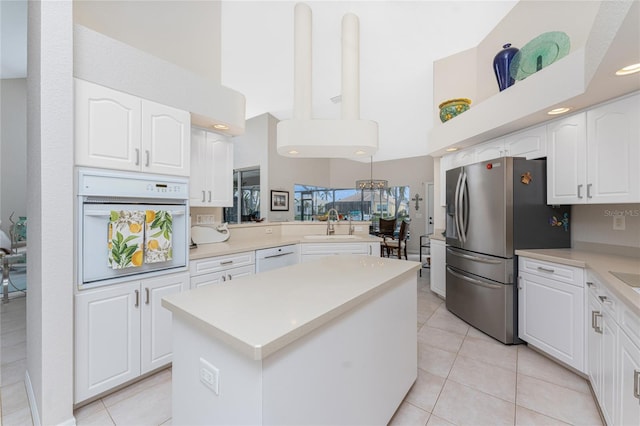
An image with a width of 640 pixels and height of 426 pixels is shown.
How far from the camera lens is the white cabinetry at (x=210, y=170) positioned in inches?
105

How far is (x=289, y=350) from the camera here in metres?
0.91

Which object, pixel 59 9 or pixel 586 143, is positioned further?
pixel 586 143

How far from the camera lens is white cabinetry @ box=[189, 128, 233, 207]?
8.79ft

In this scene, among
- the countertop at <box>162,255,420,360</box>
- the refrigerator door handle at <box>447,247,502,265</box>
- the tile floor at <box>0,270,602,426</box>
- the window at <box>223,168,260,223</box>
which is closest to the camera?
the countertop at <box>162,255,420,360</box>

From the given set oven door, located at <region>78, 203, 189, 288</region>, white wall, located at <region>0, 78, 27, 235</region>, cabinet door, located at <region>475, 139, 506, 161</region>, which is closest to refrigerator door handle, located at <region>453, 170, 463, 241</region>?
cabinet door, located at <region>475, 139, 506, 161</region>

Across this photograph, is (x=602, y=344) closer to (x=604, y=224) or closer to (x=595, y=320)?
(x=595, y=320)

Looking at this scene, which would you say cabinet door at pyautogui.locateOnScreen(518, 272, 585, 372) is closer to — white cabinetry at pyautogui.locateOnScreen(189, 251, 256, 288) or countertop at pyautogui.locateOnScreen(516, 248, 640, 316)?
countertop at pyautogui.locateOnScreen(516, 248, 640, 316)

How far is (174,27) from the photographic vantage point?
286 cm

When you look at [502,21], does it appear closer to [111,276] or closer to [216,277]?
[216,277]

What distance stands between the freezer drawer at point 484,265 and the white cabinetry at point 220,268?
2.26 metres

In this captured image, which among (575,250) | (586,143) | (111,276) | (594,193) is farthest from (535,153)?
(111,276)

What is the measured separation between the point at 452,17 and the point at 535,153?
1.67m

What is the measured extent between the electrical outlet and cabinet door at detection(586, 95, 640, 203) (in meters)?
2.78

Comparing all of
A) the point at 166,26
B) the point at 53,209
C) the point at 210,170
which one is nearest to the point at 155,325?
the point at 53,209
